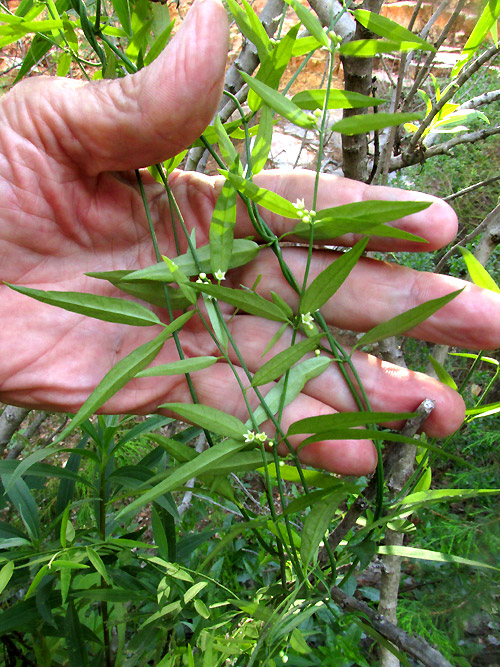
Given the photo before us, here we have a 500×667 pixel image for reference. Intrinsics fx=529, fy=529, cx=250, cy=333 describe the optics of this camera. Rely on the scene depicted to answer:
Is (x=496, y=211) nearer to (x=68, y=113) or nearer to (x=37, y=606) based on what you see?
(x=68, y=113)

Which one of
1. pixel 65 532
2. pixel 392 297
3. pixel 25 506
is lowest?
pixel 25 506

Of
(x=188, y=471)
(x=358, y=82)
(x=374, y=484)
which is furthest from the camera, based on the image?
(x=358, y=82)

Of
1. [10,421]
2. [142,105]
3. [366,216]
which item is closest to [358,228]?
[366,216]

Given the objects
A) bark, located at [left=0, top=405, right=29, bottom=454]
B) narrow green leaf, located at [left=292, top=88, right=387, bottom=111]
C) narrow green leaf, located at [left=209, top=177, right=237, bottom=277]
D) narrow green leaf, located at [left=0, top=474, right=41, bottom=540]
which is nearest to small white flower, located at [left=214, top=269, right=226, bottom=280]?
narrow green leaf, located at [left=209, top=177, right=237, bottom=277]

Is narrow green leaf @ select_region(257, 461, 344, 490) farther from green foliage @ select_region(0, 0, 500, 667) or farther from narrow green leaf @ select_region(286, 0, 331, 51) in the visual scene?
narrow green leaf @ select_region(286, 0, 331, 51)

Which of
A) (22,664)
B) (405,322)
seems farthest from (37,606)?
(405,322)

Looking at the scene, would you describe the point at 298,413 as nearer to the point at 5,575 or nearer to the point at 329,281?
the point at 329,281

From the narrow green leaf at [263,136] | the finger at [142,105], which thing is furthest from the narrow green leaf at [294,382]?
the finger at [142,105]
